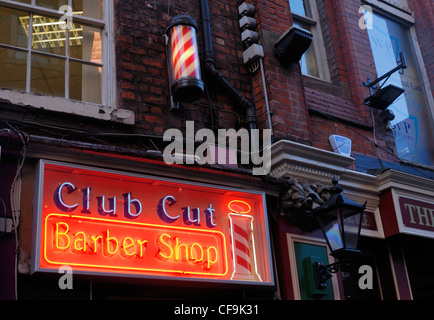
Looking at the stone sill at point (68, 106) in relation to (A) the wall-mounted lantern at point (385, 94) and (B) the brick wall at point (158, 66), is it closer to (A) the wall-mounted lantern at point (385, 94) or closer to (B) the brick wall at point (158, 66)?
(B) the brick wall at point (158, 66)

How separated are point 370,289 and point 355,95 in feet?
8.09

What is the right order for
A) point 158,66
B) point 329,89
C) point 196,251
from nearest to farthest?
point 196,251 → point 158,66 → point 329,89

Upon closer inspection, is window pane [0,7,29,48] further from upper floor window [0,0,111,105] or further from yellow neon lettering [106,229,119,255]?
yellow neon lettering [106,229,119,255]

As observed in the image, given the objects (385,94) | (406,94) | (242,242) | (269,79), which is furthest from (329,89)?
(242,242)

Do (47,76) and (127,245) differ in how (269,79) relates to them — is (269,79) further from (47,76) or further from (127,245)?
(127,245)

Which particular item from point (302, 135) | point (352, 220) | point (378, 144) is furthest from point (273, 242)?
point (378, 144)

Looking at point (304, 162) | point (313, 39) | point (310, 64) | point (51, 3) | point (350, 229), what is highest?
point (313, 39)

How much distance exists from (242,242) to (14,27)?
9.79ft

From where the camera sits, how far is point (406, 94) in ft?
29.8

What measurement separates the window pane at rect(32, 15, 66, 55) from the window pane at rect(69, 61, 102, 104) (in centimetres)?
22

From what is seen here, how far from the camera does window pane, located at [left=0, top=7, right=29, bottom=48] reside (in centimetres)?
598

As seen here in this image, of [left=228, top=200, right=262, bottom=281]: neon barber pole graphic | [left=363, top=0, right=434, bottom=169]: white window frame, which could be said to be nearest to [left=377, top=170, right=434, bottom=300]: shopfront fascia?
[left=228, top=200, right=262, bottom=281]: neon barber pole graphic

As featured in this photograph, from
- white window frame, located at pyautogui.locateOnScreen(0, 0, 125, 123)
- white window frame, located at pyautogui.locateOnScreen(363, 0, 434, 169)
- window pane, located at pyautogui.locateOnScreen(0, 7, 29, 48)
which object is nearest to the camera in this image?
white window frame, located at pyautogui.locateOnScreen(0, 0, 125, 123)
